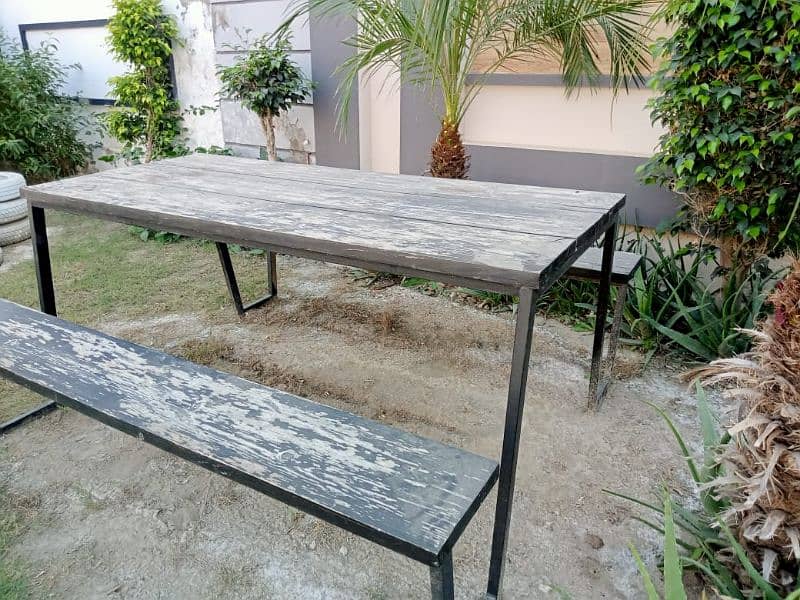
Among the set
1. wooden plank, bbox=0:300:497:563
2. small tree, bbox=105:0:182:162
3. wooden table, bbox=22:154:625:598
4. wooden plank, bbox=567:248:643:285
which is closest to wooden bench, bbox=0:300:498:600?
wooden plank, bbox=0:300:497:563

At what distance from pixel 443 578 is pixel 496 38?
281cm

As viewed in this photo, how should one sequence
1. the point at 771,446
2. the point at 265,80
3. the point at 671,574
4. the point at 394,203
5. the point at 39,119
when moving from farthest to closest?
the point at 39,119 → the point at 265,80 → the point at 394,203 → the point at 771,446 → the point at 671,574

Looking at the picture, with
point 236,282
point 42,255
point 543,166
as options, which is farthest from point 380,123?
point 42,255

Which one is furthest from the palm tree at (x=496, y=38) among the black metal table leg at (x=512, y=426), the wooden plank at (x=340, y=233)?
the black metal table leg at (x=512, y=426)

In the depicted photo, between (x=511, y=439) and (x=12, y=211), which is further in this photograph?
(x=12, y=211)

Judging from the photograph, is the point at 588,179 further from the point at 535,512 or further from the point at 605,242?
the point at 535,512

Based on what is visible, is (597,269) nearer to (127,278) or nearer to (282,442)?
(282,442)

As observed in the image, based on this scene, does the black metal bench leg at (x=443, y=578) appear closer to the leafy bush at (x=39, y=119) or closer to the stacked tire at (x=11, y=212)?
the stacked tire at (x=11, y=212)

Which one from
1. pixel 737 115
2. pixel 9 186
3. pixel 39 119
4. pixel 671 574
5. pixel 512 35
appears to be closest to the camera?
pixel 671 574

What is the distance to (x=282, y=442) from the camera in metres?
1.25

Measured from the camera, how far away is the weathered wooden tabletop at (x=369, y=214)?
4.15 ft

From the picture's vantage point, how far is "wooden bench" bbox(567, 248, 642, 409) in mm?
2111

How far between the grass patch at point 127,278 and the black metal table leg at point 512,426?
2.07 metres

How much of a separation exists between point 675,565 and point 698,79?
202 cm
